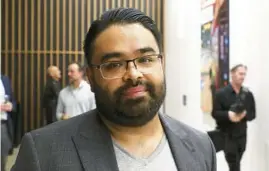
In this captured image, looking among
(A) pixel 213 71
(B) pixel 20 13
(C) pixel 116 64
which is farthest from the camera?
(B) pixel 20 13

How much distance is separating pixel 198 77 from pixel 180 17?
3.99 feet

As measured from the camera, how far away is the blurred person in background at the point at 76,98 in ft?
13.8

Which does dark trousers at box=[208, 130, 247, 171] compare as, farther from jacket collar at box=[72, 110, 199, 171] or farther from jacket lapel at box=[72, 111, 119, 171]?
jacket lapel at box=[72, 111, 119, 171]

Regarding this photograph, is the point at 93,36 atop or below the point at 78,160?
atop

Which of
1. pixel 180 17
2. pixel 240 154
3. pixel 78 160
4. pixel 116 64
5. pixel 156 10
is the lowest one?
pixel 240 154

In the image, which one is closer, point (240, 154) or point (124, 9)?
point (124, 9)

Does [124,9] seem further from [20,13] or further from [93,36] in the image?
[20,13]

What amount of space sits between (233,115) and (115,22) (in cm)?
303

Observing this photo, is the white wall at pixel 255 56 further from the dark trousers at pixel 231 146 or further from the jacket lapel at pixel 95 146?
the jacket lapel at pixel 95 146

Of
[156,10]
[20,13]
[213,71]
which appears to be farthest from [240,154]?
[20,13]

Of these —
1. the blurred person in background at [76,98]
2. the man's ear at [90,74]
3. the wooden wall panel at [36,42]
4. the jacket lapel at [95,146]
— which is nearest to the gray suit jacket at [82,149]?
the jacket lapel at [95,146]

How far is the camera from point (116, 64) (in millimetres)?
1037

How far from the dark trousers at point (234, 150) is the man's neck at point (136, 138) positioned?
293 centimetres

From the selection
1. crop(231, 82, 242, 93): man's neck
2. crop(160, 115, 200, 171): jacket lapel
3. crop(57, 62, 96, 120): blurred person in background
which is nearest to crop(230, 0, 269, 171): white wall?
crop(231, 82, 242, 93): man's neck
